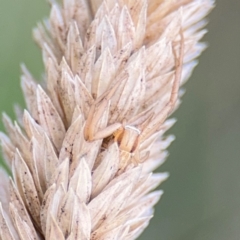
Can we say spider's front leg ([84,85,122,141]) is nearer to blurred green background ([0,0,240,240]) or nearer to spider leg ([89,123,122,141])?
spider leg ([89,123,122,141])

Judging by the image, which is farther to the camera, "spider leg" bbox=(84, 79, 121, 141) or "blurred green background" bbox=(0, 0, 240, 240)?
"blurred green background" bbox=(0, 0, 240, 240)

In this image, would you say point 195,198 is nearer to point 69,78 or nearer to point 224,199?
point 224,199

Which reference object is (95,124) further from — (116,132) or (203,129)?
(203,129)

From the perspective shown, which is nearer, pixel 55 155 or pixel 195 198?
pixel 55 155

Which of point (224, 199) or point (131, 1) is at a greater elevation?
point (131, 1)

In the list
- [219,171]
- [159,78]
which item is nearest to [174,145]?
[219,171]

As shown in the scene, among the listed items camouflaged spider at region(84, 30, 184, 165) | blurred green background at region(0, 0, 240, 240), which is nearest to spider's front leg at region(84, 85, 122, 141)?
camouflaged spider at region(84, 30, 184, 165)

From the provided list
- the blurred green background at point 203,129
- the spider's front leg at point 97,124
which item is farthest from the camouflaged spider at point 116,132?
the blurred green background at point 203,129
